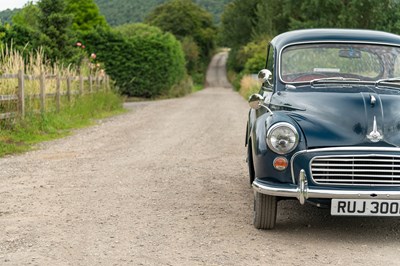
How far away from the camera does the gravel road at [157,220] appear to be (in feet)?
15.3

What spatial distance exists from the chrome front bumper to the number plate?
0.15ft

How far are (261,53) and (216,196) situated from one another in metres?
38.4

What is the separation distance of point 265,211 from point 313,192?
1.81ft

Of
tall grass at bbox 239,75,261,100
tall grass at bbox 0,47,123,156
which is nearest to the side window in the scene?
tall grass at bbox 0,47,123,156

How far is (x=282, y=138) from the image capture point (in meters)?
5.16

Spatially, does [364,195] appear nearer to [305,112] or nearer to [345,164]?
[345,164]

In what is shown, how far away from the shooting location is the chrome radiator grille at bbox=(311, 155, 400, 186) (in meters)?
4.98

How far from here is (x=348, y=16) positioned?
3912 cm

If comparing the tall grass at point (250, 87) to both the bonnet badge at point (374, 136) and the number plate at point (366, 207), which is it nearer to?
the bonnet badge at point (374, 136)

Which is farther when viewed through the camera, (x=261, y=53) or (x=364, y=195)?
(x=261, y=53)

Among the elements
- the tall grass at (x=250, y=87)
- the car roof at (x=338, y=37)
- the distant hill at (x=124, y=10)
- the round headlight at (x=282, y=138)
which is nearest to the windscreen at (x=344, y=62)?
the car roof at (x=338, y=37)

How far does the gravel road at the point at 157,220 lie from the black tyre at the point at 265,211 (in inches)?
3.4

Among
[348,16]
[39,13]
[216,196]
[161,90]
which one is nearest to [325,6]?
[348,16]

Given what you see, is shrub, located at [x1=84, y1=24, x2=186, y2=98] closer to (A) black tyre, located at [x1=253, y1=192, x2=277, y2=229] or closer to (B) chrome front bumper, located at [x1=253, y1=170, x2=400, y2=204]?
(A) black tyre, located at [x1=253, y1=192, x2=277, y2=229]
